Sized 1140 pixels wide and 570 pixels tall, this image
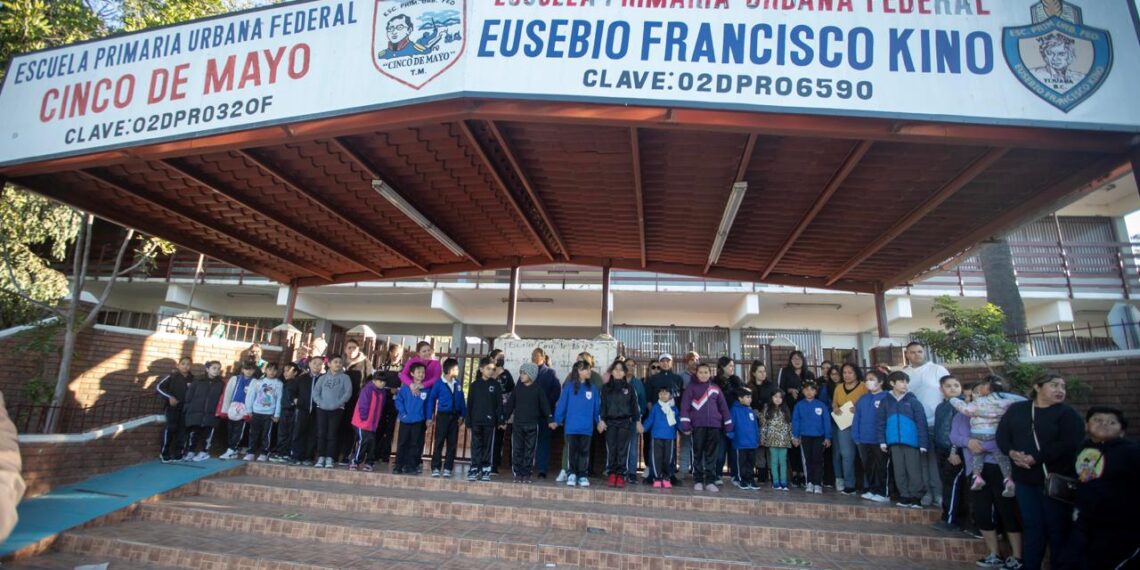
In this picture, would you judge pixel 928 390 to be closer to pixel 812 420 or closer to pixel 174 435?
pixel 812 420

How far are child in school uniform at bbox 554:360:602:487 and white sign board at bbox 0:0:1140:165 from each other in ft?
12.9

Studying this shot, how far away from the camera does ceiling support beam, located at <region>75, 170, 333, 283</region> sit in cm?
653

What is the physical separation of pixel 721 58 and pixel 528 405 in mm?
4692

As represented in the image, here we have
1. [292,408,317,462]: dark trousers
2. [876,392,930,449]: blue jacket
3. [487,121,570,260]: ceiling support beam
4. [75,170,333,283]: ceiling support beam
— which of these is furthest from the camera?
[292,408,317,462]: dark trousers

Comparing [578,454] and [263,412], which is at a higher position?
[263,412]

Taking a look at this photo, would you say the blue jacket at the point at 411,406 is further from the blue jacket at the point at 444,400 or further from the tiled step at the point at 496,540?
the tiled step at the point at 496,540

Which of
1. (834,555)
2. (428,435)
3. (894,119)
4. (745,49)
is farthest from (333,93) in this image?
(428,435)

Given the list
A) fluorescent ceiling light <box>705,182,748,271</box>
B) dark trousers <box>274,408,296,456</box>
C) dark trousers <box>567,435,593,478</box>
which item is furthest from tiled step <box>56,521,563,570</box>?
fluorescent ceiling light <box>705,182,748,271</box>

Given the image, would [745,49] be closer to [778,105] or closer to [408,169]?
[778,105]

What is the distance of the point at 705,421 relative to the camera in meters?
7.06

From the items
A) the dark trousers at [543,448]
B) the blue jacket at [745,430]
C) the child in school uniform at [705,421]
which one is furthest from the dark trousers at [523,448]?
the blue jacket at [745,430]

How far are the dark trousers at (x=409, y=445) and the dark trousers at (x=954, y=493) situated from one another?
6.06m

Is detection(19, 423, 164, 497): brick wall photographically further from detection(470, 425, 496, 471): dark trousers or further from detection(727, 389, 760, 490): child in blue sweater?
detection(727, 389, 760, 490): child in blue sweater

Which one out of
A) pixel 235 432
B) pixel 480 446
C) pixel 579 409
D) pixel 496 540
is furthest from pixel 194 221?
pixel 496 540
